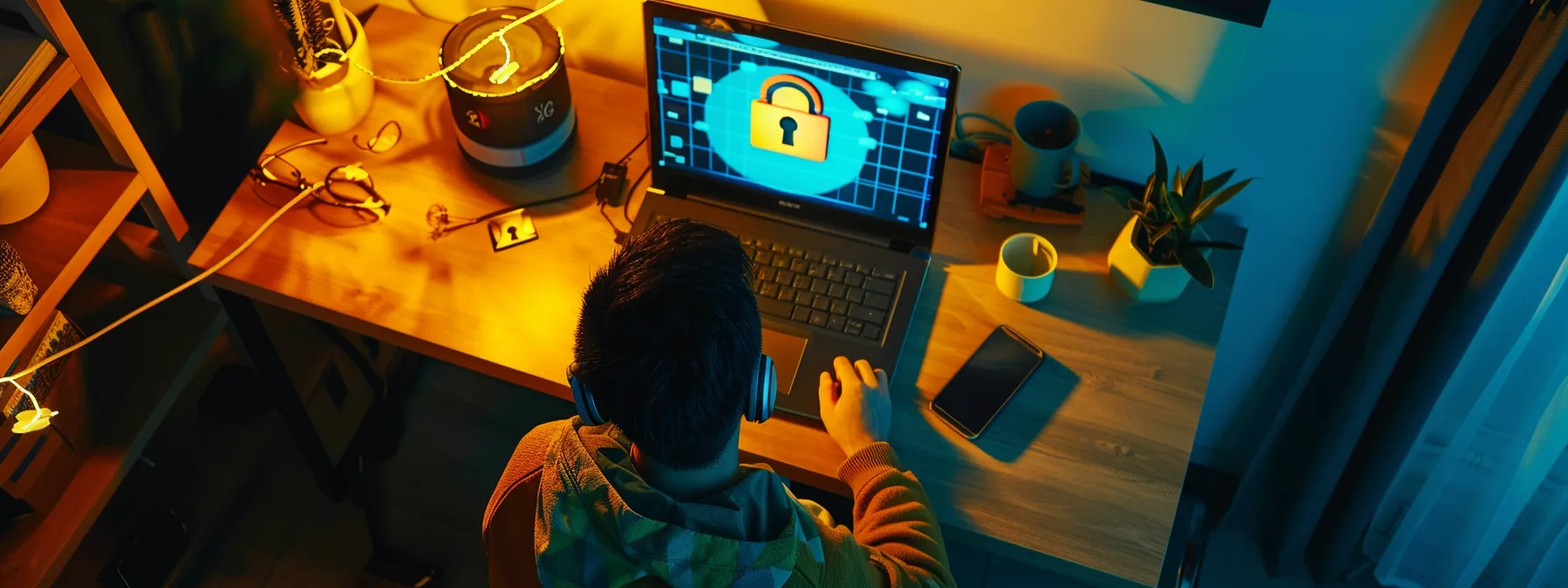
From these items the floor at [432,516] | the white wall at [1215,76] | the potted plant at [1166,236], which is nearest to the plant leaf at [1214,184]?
the potted plant at [1166,236]

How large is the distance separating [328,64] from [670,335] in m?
0.95

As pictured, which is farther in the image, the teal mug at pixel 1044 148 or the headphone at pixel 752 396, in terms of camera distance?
the teal mug at pixel 1044 148

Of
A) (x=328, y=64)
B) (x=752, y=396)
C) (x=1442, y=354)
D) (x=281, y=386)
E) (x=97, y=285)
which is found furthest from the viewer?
(x=281, y=386)

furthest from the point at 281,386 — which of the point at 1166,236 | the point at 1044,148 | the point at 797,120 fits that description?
the point at 1166,236

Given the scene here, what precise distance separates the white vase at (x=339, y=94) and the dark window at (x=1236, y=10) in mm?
1068

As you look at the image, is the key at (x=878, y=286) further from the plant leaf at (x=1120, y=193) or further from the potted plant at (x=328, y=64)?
the potted plant at (x=328, y=64)

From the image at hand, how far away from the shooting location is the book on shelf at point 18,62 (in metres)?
1.18

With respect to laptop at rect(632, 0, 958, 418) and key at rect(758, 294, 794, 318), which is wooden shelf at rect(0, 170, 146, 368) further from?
key at rect(758, 294, 794, 318)

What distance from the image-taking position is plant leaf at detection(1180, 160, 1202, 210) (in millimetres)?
1332

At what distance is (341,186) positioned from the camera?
151cm

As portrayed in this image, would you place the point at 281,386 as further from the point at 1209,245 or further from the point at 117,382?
the point at 1209,245

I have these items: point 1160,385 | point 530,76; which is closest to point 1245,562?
point 1160,385

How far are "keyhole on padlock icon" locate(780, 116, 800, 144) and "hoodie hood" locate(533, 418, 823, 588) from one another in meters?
0.54

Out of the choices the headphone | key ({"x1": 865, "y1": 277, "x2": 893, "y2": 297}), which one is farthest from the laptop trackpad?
the headphone
